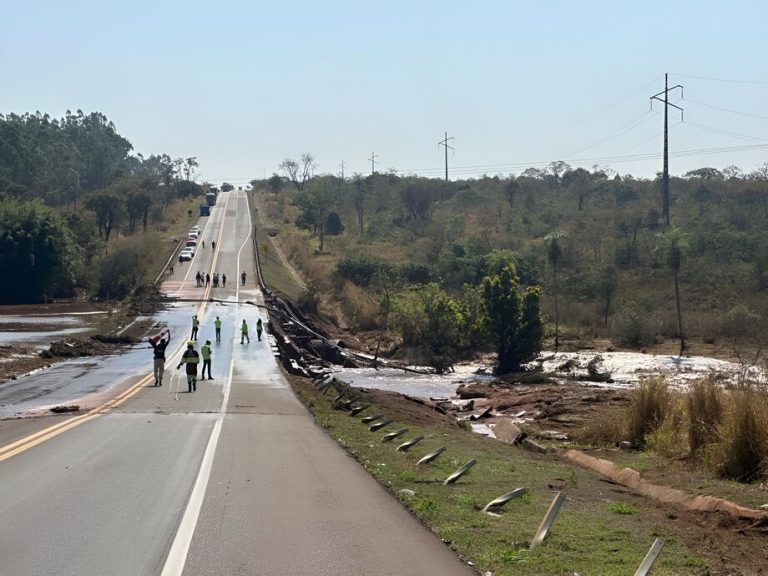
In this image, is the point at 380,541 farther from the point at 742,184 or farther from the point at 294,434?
the point at 742,184

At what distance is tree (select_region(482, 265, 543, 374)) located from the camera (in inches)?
2143

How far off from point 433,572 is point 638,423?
13.4m

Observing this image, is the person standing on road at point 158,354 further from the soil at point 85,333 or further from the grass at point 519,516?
the grass at point 519,516

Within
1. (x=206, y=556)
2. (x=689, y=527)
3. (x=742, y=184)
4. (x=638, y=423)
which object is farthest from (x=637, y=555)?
(x=742, y=184)

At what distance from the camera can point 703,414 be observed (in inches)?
640

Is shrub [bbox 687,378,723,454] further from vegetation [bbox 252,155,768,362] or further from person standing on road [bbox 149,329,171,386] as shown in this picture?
vegetation [bbox 252,155,768,362]

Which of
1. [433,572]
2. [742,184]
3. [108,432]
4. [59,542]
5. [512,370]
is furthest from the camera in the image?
[742,184]

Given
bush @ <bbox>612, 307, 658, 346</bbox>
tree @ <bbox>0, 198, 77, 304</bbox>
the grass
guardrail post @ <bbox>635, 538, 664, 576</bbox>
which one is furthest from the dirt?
tree @ <bbox>0, 198, 77, 304</bbox>

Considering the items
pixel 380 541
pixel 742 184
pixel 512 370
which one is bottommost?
pixel 512 370

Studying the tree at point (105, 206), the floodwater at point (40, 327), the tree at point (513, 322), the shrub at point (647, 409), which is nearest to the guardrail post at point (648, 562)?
the shrub at point (647, 409)

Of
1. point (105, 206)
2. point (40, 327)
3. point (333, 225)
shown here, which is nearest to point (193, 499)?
point (40, 327)

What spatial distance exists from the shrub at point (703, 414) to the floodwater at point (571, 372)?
26302 millimetres

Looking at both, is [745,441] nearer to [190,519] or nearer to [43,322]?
[190,519]

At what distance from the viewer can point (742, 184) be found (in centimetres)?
13338
